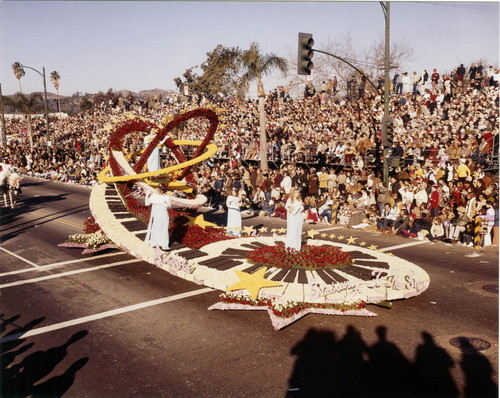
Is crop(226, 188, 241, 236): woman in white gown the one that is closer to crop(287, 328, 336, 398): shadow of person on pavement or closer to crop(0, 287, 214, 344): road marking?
crop(0, 287, 214, 344): road marking

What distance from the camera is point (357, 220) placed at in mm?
18547

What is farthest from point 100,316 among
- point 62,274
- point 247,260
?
point 247,260

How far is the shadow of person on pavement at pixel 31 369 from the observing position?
275 inches

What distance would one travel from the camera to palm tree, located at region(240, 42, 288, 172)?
27.4 metres

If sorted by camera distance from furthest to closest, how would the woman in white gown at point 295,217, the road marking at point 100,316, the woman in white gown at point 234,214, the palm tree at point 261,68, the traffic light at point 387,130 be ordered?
1. the palm tree at point 261,68
2. the traffic light at point 387,130
3. the woman in white gown at point 234,214
4. the woman in white gown at point 295,217
5. the road marking at point 100,316

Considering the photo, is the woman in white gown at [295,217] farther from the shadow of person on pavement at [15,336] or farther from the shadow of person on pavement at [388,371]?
the shadow of person on pavement at [15,336]

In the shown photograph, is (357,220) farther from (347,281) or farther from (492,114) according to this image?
(492,114)

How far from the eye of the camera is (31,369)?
7562 mm

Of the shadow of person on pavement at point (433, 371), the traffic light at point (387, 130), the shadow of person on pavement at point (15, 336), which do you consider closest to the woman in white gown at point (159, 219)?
the shadow of person on pavement at point (15, 336)

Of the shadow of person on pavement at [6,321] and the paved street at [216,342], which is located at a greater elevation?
the paved street at [216,342]

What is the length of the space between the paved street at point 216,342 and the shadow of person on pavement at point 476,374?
21 mm

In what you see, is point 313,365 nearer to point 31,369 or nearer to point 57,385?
point 57,385

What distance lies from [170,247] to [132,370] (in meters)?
6.34

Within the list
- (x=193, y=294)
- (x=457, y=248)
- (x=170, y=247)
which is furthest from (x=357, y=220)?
(x=193, y=294)
